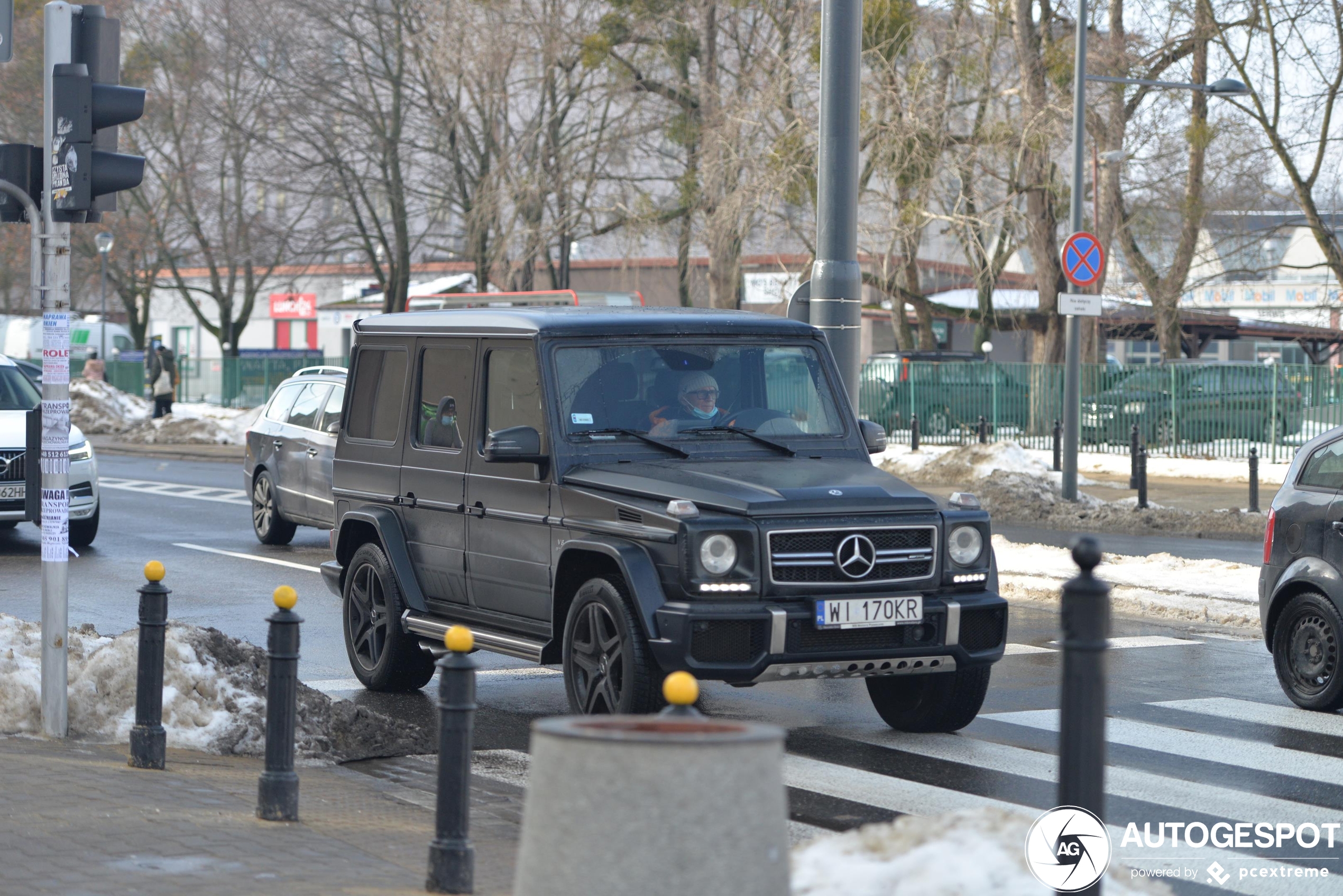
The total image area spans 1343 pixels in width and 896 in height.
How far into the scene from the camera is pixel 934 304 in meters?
37.2

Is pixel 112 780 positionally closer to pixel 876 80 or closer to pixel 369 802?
pixel 369 802

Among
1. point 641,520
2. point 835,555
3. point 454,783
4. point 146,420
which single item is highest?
point 146,420

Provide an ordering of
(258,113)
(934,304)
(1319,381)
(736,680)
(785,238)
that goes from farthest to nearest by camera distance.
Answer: (258,113), (934,304), (785,238), (1319,381), (736,680)

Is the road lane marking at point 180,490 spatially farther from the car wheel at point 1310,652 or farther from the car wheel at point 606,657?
the car wheel at point 1310,652

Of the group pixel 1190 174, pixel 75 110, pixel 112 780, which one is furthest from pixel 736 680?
pixel 1190 174

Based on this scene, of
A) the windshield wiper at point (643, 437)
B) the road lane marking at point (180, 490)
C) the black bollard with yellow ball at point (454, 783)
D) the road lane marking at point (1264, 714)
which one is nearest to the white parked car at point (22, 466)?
the road lane marking at point (180, 490)

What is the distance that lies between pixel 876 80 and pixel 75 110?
24.1m

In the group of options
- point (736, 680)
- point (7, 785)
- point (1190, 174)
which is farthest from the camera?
point (1190, 174)

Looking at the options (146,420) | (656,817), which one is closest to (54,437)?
(656,817)

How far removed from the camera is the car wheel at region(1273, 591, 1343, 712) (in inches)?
351

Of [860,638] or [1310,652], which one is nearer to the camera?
[860,638]

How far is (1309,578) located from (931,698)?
7.33 ft

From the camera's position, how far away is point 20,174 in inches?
304

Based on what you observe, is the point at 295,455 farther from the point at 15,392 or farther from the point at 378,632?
the point at 378,632
